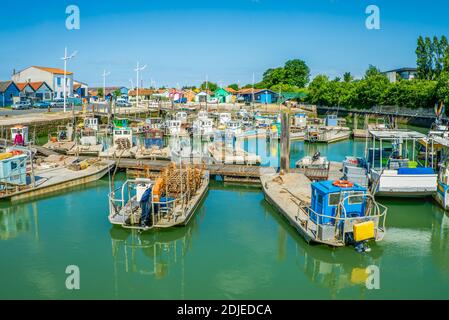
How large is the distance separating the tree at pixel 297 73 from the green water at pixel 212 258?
312ft

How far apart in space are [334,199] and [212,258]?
4.81 metres

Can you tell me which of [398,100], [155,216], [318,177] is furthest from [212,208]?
[398,100]

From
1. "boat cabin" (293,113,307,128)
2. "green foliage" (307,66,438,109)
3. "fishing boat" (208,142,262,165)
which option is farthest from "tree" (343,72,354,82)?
"fishing boat" (208,142,262,165)

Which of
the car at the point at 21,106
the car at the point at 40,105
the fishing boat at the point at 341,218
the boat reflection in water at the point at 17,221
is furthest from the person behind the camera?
the car at the point at 40,105

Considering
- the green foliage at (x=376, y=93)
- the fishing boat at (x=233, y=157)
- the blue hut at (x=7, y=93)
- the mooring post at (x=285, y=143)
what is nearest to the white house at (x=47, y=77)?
the blue hut at (x=7, y=93)

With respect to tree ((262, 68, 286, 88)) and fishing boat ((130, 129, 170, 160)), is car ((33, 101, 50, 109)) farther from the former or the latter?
tree ((262, 68, 286, 88))

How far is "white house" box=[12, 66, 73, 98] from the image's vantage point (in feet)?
268

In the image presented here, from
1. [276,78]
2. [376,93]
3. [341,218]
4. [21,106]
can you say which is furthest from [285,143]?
[276,78]

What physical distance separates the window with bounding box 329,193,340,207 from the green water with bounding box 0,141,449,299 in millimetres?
1738

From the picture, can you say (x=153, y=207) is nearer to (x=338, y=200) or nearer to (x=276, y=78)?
(x=338, y=200)

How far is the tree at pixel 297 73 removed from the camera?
370ft

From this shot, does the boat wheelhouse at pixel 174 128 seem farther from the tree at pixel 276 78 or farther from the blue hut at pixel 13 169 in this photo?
the tree at pixel 276 78

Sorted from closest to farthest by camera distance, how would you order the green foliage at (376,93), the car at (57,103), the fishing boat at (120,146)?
the fishing boat at (120,146)
the green foliage at (376,93)
the car at (57,103)

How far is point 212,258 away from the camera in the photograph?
15.2m
